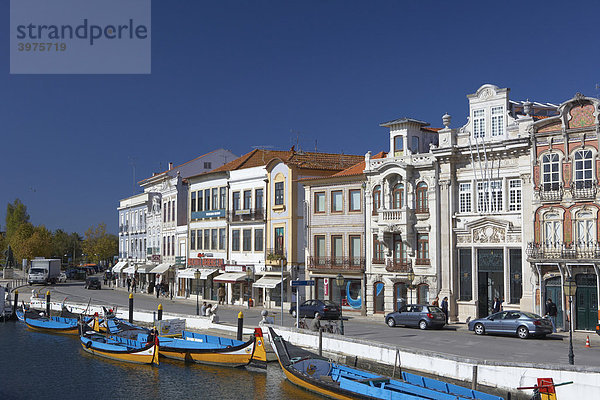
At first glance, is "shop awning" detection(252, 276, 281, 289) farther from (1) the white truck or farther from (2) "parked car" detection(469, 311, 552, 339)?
(1) the white truck

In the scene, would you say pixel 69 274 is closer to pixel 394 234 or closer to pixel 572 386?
pixel 394 234

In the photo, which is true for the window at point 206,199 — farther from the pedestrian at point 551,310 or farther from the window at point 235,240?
the pedestrian at point 551,310

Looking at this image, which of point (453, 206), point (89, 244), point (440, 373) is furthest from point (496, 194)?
point (89, 244)

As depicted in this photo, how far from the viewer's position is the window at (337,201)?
172 ft

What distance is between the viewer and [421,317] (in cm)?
4016

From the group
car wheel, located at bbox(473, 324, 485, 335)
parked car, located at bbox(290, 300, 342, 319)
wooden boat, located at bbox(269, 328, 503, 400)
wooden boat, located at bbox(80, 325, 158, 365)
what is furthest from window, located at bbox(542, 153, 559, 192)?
wooden boat, located at bbox(80, 325, 158, 365)

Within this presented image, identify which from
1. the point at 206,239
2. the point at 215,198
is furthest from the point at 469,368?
the point at 206,239

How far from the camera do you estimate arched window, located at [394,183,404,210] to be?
47375mm

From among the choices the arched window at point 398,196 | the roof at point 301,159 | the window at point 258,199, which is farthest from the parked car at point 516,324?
the window at point 258,199

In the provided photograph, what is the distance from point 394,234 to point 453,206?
5246mm

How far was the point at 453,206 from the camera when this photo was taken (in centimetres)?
4428

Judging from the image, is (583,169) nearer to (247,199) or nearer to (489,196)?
(489,196)

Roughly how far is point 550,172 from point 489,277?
7.62 meters

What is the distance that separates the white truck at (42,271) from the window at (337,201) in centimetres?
5308
